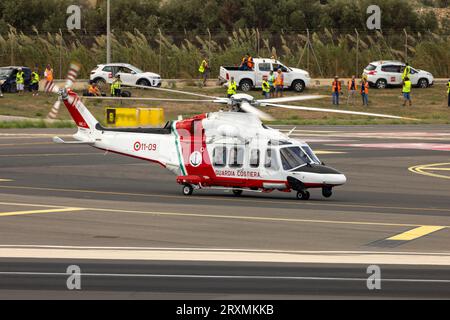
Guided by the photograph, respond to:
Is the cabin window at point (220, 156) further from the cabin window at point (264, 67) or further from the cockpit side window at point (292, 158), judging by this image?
the cabin window at point (264, 67)

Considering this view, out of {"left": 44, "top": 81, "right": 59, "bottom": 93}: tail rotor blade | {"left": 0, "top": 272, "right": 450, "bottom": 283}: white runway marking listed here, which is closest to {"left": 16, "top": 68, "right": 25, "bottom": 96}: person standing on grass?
{"left": 44, "top": 81, "right": 59, "bottom": 93}: tail rotor blade

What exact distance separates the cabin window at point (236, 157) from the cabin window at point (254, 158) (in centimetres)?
27

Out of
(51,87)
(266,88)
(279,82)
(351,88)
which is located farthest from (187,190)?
(351,88)

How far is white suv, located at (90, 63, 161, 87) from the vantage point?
71.4 m

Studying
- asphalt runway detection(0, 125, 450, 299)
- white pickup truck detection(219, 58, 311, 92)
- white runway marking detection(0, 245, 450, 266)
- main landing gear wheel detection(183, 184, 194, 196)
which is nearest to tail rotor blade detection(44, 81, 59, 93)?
asphalt runway detection(0, 125, 450, 299)

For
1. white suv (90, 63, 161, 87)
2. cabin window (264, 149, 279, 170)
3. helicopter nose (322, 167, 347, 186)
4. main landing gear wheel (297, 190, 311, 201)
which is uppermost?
white suv (90, 63, 161, 87)

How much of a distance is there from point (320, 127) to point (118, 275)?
1705 inches

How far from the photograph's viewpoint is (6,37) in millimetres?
89812

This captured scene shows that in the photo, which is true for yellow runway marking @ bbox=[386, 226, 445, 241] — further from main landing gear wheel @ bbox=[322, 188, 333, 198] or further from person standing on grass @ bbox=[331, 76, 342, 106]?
person standing on grass @ bbox=[331, 76, 342, 106]

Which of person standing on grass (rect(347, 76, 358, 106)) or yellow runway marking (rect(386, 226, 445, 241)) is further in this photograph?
person standing on grass (rect(347, 76, 358, 106))

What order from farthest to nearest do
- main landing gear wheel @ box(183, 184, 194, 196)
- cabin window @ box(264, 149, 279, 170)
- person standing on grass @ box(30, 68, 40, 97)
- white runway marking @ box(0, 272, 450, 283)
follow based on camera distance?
person standing on grass @ box(30, 68, 40, 97) < main landing gear wheel @ box(183, 184, 194, 196) < cabin window @ box(264, 149, 279, 170) < white runway marking @ box(0, 272, 450, 283)

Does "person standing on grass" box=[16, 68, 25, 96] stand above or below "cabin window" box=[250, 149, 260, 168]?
above

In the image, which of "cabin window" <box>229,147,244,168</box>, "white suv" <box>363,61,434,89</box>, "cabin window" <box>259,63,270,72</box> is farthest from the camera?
"white suv" <box>363,61,434,89</box>
